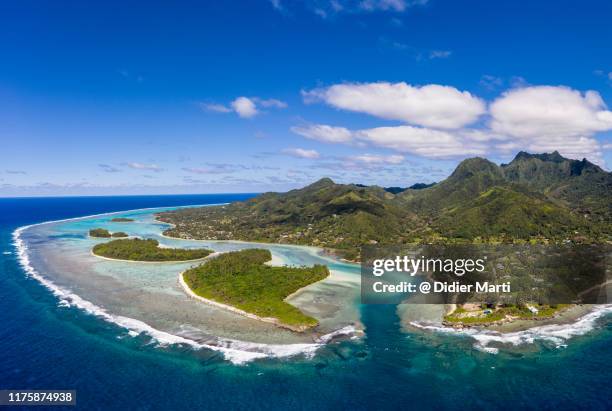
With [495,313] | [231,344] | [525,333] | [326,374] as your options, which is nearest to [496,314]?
[495,313]

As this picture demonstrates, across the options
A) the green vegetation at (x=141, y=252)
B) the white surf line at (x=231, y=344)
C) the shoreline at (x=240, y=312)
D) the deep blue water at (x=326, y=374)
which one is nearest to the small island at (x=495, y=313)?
the deep blue water at (x=326, y=374)

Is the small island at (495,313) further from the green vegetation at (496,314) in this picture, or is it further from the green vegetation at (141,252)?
the green vegetation at (141,252)

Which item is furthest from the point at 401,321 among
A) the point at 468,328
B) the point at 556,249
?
the point at 556,249

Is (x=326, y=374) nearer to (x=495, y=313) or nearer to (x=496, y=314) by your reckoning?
(x=496, y=314)

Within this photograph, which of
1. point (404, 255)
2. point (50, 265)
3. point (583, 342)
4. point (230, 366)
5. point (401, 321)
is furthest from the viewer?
point (404, 255)

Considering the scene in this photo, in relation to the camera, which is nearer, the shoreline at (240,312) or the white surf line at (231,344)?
the white surf line at (231,344)

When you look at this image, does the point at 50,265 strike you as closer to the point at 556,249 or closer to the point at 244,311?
the point at 244,311
